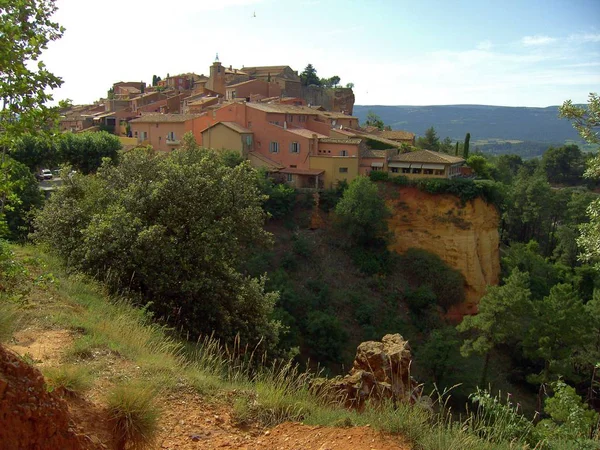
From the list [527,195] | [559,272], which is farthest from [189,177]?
[527,195]

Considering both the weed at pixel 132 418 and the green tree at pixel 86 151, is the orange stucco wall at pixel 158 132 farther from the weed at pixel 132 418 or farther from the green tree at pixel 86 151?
the weed at pixel 132 418

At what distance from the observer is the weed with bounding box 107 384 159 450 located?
4.53 meters

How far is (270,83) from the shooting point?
6053cm

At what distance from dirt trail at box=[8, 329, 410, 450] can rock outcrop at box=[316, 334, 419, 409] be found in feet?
6.85

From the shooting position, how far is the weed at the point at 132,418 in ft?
14.9

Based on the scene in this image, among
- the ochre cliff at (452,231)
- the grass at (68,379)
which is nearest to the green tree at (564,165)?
the ochre cliff at (452,231)

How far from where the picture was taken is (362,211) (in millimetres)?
34406

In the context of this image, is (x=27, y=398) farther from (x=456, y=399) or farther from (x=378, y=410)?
(x=456, y=399)

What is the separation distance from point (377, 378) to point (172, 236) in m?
5.13

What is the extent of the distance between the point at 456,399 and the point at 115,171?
65.2 ft

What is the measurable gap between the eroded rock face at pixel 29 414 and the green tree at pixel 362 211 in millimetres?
30787

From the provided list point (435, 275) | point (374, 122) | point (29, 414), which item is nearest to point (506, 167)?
point (374, 122)

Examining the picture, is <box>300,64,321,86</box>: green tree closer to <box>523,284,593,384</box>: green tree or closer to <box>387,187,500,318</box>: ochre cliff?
<box>387,187,500,318</box>: ochre cliff

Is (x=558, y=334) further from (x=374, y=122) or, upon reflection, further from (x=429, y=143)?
(x=374, y=122)
